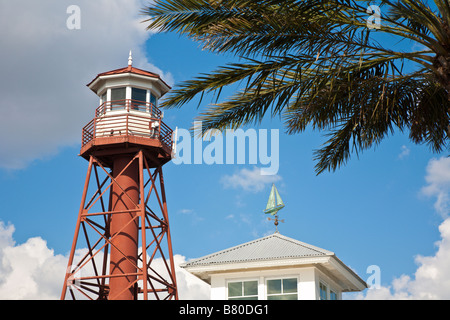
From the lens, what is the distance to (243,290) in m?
20.8

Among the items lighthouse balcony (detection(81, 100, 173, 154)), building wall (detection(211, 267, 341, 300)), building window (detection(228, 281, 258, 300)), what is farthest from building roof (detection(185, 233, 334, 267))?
lighthouse balcony (detection(81, 100, 173, 154))

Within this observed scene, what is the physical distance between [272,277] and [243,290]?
40.5 inches

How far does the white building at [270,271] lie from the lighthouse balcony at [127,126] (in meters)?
8.58

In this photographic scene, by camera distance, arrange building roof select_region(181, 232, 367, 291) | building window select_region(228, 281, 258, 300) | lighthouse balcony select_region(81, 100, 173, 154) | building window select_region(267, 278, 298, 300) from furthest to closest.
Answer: lighthouse balcony select_region(81, 100, 173, 154) < building window select_region(228, 281, 258, 300) < building window select_region(267, 278, 298, 300) < building roof select_region(181, 232, 367, 291)

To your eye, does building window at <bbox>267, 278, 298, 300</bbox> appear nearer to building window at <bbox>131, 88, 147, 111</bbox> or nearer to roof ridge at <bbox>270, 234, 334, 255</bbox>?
roof ridge at <bbox>270, 234, 334, 255</bbox>

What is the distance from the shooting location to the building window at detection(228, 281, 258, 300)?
2058cm

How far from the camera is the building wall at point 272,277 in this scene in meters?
20.3

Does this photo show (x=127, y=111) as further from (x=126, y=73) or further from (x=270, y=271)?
(x=270, y=271)

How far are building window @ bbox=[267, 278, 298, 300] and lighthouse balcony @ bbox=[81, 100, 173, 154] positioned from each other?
33.3 ft

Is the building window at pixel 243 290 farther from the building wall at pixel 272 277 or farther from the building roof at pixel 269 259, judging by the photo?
the building roof at pixel 269 259

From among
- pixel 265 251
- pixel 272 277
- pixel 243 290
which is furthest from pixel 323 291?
pixel 243 290
